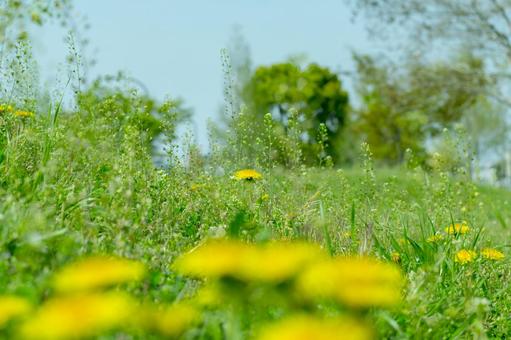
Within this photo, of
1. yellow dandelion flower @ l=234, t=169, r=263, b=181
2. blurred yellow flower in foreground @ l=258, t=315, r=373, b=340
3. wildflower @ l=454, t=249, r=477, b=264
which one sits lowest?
wildflower @ l=454, t=249, r=477, b=264

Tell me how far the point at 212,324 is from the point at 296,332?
0.73m

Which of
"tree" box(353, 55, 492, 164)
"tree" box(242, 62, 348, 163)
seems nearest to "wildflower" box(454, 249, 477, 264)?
"tree" box(353, 55, 492, 164)

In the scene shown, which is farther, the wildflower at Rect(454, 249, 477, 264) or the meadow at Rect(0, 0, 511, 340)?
the wildflower at Rect(454, 249, 477, 264)

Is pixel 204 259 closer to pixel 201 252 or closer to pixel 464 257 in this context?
pixel 201 252

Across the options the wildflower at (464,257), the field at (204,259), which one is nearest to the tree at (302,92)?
the field at (204,259)

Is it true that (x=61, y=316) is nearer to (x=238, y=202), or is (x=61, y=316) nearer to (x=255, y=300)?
(x=255, y=300)

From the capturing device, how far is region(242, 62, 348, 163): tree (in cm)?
2912

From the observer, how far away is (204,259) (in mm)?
1431

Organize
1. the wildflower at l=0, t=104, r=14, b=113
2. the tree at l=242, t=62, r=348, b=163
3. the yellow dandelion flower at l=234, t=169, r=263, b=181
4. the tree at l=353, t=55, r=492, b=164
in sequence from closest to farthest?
the wildflower at l=0, t=104, r=14, b=113
the yellow dandelion flower at l=234, t=169, r=263, b=181
the tree at l=353, t=55, r=492, b=164
the tree at l=242, t=62, r=348, b=163

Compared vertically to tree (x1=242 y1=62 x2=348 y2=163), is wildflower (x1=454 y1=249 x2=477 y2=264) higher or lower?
lower

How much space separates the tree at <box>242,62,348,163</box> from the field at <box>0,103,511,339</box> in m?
23.0

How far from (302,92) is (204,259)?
92.2 feet

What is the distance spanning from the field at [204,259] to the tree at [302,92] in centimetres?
2299

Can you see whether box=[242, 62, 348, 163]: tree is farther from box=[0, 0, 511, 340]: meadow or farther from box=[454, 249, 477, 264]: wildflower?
box=[454, 249, 477, 264]: wildflower
